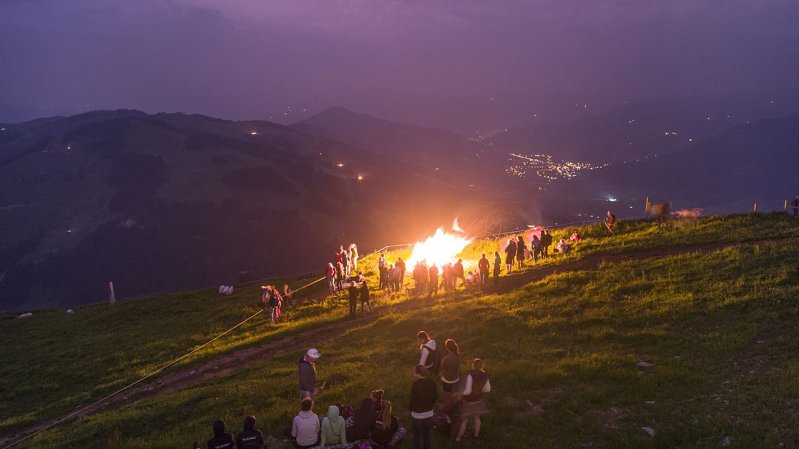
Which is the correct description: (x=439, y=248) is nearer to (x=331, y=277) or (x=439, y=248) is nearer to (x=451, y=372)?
(x=331, y=277)

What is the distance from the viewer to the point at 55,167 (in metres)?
184

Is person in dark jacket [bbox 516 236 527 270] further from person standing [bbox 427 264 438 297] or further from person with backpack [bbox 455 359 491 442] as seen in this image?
person with backpack [bbox 455 359 491 442]

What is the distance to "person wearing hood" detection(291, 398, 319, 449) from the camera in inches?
410

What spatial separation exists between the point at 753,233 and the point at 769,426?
77.2 feet

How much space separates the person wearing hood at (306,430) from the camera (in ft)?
34.2

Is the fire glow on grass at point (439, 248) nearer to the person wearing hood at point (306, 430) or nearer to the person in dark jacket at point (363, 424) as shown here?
the person in dark jacket at point (363, 424)

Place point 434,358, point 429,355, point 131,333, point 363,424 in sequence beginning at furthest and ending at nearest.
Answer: point 131,333
point 434,358
point 429,355
point 363,424

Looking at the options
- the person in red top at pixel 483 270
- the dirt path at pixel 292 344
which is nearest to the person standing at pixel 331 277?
the dirt path at pixel 292 344

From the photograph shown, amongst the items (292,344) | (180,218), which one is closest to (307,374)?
(292,344)

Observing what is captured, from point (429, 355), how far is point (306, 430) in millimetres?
4167

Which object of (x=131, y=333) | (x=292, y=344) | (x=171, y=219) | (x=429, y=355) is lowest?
(x=131, y=333)

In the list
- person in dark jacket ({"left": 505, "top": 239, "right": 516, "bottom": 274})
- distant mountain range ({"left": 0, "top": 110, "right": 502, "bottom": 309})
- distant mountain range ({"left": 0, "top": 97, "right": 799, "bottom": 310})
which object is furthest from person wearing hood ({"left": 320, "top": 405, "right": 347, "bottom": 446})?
distant mountain range ({"left": 0, "top": 110, "right": 502, "bottom": 309})

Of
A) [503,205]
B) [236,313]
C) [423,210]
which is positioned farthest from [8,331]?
[423,210]

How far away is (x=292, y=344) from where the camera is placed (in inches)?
925
